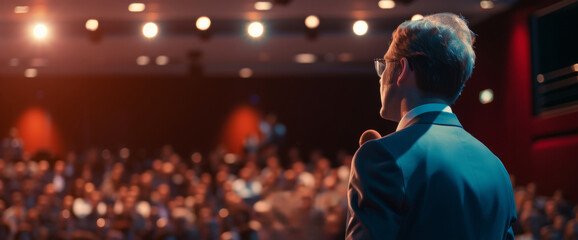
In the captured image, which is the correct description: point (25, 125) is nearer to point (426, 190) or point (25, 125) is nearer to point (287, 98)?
point (287, 98)

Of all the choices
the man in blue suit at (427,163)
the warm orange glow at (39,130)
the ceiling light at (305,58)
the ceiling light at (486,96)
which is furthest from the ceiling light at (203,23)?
the man in blue suit at (427,163)

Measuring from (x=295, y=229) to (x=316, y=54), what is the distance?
221 inches

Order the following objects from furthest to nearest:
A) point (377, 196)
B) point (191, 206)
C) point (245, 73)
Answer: point (245, 73), point (191, 206), point (377, 196)

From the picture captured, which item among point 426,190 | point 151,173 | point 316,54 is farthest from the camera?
point 316,54

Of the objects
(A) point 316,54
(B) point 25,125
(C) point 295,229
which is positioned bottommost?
(C) point 295,229

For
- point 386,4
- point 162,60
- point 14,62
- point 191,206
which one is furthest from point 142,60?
point 386,4

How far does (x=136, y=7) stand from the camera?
8.33m

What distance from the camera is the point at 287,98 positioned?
13492mm

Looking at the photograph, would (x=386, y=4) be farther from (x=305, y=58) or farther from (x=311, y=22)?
(x=305, y=58)

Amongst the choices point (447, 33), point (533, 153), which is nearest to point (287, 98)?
point (533, 153)

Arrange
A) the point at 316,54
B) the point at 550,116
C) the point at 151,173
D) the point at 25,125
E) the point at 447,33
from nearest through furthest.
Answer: the point at 447,33 → the point at 550,116 → the point at 151,173 → the point at 316,54 → the point at 25,125

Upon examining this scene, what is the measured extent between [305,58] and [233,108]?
2261mm

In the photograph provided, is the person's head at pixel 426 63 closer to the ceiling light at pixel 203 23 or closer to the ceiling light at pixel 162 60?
the ceiling light at pixel 203 23

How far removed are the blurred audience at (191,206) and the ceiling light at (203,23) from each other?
6.14 feet
